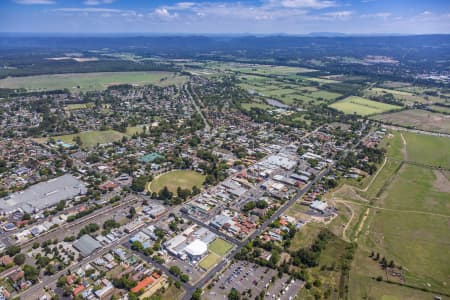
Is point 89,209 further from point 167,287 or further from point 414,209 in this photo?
point 414,209

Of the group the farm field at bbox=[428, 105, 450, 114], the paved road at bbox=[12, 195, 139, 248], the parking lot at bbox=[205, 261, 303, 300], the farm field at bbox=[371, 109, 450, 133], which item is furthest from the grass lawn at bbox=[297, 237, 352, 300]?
the farm field at bbox=[428, 105, 450, 114]

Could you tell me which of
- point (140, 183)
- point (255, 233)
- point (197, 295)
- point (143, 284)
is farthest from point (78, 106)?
point (197, 295)

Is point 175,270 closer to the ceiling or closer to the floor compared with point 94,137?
closer to the floor

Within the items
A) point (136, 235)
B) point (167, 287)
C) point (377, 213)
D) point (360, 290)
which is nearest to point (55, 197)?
point (136, 235)

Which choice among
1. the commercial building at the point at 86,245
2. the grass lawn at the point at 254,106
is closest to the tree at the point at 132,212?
the commercial building at the point at 86,245

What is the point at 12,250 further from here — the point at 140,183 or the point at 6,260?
the point at 140,183

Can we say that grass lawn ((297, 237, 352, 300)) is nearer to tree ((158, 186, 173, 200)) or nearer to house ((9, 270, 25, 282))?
tree ((158, 186, 173, 200))
